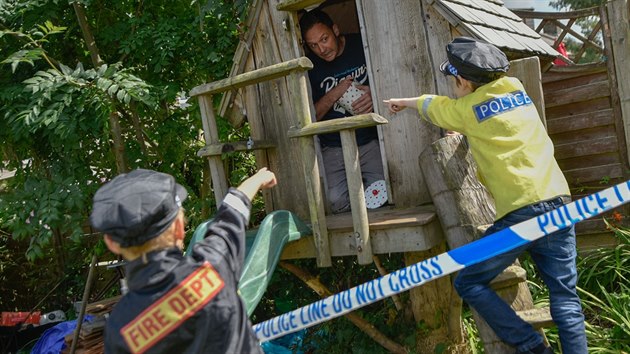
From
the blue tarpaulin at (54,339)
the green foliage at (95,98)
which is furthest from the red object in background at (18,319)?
the green foliage at (95,98)

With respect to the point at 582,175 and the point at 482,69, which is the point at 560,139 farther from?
the point at 482,69

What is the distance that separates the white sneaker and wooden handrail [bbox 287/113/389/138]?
1.14 m

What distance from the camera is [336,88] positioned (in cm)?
504

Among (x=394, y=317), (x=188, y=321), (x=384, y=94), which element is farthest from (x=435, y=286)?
(x=188, y=321)

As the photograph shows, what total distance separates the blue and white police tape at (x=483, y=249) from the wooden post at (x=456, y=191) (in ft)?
1.58

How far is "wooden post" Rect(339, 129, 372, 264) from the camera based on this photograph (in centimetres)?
379

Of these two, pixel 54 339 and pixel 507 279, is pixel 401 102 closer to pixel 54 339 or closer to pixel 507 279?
pixel 507 279

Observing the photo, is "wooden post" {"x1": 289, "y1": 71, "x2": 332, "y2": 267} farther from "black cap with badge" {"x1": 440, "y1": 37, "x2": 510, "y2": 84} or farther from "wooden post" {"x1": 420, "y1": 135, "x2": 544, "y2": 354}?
"black cap with badge" {"x1": 440, "y1": 37, "x2": 510, "y2": 84}

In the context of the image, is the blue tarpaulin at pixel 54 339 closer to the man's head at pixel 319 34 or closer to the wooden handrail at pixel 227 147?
the wooden handrail at pixel 227 147

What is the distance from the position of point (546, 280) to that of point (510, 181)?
51cm

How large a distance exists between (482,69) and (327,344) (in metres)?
3.34

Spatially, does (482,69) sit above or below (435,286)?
above

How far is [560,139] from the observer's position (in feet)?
23.8

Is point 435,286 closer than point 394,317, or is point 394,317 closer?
point 435,286
